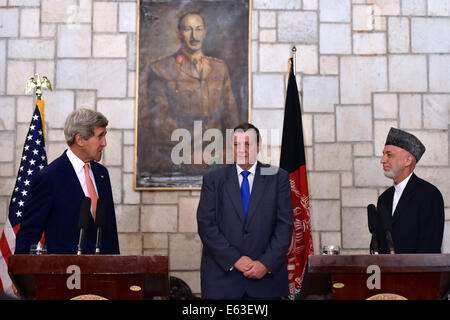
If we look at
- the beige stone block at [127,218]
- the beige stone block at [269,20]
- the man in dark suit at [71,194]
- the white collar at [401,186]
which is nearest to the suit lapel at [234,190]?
the man in dark suit at [71,194]

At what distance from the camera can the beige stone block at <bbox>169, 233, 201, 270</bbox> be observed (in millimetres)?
5293

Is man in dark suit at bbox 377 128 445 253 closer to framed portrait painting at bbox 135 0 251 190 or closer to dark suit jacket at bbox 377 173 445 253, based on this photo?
dark suit jacket at bbox 377 173 445 253

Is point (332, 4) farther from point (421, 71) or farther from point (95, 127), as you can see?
point (95, 127)

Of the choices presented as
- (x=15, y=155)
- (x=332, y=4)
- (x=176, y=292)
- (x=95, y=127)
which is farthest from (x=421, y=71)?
(x=15, y=155)

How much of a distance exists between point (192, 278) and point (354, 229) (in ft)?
5.21

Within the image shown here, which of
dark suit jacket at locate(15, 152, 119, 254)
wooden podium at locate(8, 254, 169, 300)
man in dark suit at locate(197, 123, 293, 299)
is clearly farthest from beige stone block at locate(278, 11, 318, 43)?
wooden podium at locate(8, 254, 169, 300)

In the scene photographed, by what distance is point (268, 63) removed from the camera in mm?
5535

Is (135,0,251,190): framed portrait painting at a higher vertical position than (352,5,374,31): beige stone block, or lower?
lower

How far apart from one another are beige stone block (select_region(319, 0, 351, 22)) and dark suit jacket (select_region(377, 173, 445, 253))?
2527 millimetres

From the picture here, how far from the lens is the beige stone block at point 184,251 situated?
5.29 m

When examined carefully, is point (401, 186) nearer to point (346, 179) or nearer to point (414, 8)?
point (346, 179)

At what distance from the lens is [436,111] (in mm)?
5508

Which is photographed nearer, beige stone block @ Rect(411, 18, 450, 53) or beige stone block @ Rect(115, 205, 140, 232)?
beige stone block @ Rect(115, 205, 140, 232)

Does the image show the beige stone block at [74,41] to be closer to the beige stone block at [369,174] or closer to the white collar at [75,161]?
the white collar at [75,161]
